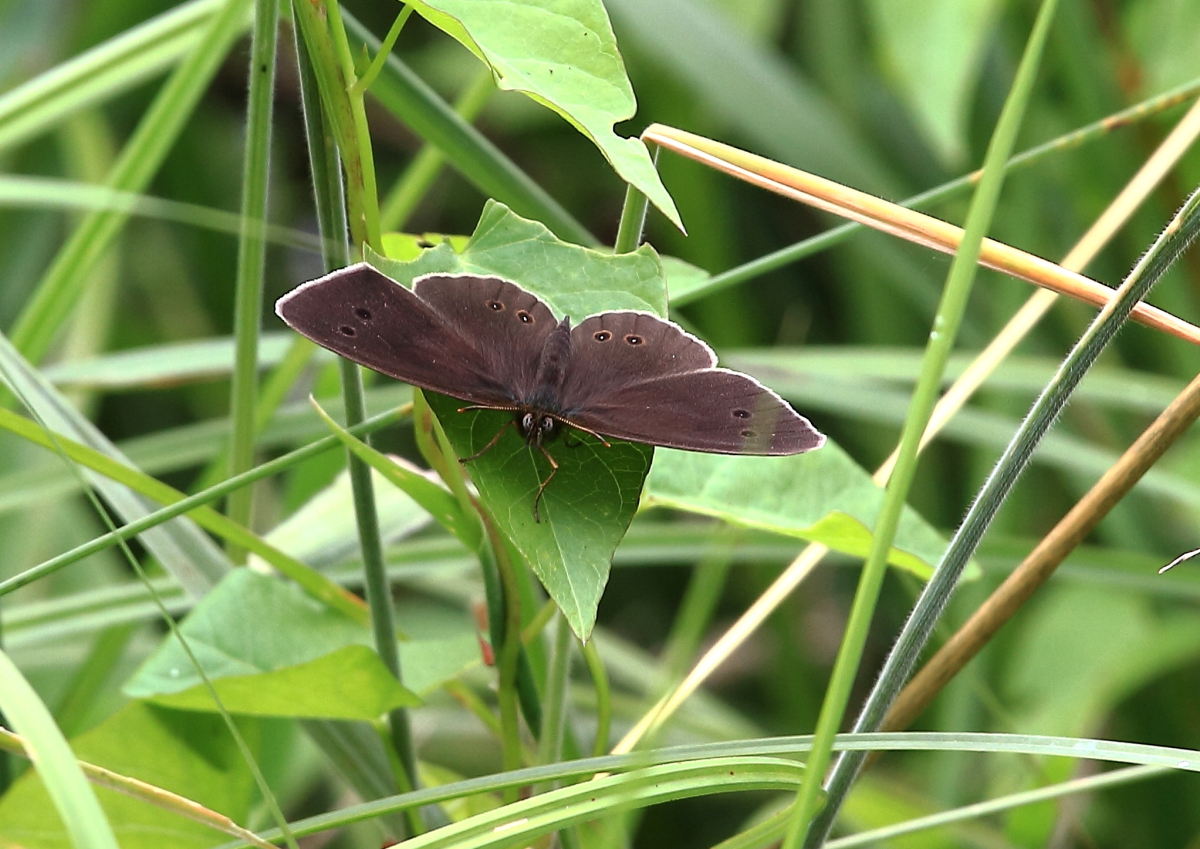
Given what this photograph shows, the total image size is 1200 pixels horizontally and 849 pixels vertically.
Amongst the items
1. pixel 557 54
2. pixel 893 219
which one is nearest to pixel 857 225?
pixel 893 219

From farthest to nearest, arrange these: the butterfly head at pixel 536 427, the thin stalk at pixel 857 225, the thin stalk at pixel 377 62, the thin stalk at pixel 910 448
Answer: the thin stalk at pixel 857 225, the butterfly head at pixel 536 427, the thin stalk at pixel 377 62, the thin stalk at pixel 910 448

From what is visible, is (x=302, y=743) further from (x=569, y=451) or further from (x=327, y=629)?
(x=569, y=451)

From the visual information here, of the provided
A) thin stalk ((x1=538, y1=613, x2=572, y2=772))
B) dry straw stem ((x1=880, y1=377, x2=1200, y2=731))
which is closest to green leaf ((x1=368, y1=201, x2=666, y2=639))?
thin stalk ((x1=538, y1=613, x2=572, y2=772))

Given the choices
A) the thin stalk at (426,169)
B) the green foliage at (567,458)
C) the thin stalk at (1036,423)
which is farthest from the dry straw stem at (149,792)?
the thin stalk at (426,169)

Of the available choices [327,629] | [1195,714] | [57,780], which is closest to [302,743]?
[327,629]

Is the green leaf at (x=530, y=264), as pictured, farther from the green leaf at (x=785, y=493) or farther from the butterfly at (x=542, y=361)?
the green leaf at (x=785, y=493)
